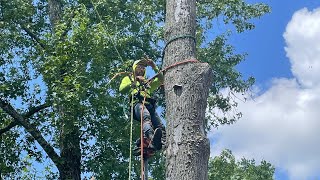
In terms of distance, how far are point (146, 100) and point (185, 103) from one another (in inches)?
60.0

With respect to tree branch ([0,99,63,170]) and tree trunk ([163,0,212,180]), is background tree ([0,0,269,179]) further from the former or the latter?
tree trunk ([163,0,212,180])

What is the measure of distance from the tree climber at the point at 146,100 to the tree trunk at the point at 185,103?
67cm

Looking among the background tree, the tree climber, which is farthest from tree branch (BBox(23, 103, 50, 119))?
the tree climber

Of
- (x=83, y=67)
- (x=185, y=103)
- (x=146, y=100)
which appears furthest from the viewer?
(x=83, y=67)

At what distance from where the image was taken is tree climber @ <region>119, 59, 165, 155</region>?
19.6 feet

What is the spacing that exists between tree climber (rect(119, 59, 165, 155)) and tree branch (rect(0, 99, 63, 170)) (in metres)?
6.18

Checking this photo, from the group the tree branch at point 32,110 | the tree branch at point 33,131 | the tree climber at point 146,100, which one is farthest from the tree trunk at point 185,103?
the tree branch at point 32,110

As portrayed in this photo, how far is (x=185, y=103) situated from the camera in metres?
4.91

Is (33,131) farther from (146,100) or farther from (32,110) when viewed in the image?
(146,100)

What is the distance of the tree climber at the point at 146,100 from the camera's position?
5966mm

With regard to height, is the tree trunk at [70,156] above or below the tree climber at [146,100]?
above

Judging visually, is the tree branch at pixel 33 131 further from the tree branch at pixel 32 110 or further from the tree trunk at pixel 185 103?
the tree trunk at pixel 185 103

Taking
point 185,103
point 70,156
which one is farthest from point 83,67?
point 185,103

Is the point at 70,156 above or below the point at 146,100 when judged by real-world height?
above
